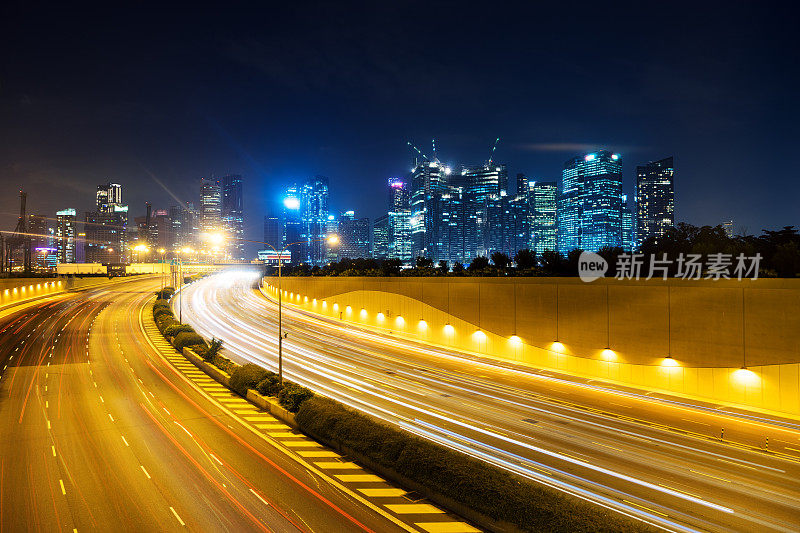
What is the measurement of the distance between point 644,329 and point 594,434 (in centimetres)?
1167

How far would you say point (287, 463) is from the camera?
17.2 meters

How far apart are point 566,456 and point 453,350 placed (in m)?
24.3

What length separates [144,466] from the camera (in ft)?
55.3

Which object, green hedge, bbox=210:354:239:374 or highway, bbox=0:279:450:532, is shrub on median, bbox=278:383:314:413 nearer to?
highway, bbox=0:279:450:532

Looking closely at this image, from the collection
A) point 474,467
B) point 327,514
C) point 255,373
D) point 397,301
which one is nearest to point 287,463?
point 327,514

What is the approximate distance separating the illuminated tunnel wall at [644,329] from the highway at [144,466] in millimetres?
23044

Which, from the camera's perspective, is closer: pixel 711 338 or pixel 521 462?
pixel 521 462

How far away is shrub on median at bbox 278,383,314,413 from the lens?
22.6m

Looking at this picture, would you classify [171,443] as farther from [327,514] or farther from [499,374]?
[499,374]

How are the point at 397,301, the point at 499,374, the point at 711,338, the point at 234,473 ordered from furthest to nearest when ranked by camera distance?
the point at 397,301 < the point at 499,374 < the point at 711,338 < the point at 234,473

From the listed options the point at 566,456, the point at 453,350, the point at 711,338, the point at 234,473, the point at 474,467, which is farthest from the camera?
the point at 453,350

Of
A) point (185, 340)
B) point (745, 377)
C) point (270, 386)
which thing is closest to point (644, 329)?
point (745, 377)

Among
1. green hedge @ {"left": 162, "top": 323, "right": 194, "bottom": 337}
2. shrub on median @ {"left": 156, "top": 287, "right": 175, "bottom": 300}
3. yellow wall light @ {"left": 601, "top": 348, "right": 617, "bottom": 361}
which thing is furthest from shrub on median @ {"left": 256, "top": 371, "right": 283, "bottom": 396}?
shrub on median @ {"left": 156, "top": 287, "right": 175, "bottom": 300}

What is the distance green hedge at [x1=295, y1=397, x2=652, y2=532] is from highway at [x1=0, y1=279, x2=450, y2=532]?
2002mm
